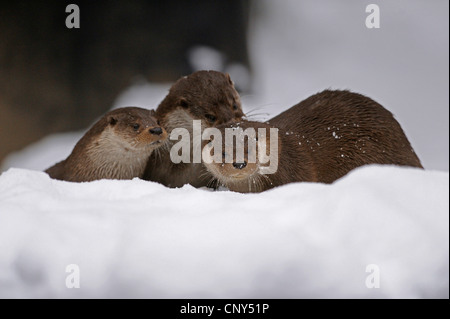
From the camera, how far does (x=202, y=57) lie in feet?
12.2

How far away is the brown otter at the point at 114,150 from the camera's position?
1891 millimetres

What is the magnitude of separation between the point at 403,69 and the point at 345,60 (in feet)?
1.33

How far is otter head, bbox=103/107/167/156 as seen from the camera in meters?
1.84

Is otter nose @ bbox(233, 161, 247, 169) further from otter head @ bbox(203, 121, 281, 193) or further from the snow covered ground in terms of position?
the snow covered ground

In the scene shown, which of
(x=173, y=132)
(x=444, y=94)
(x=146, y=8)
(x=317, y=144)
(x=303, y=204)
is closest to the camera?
(x=303, y=204)

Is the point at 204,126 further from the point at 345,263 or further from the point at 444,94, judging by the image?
the point at 444,94

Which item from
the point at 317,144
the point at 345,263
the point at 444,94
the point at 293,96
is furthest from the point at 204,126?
the point at 444,94

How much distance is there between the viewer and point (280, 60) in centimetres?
393

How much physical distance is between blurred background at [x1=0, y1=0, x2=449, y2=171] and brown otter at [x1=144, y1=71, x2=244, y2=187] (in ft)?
4.13

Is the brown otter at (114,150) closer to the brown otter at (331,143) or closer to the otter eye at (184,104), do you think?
the otter eye at (184,104)

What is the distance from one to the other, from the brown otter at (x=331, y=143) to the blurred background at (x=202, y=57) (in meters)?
1.29

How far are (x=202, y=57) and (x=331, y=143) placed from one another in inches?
82.0

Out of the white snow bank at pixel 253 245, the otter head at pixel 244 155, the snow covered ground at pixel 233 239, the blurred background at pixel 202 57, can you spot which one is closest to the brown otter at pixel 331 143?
the otter head at pixel 244 155

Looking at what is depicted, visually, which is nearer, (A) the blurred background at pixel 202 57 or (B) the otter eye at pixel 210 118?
(B) the otter eye at pixel 210 118
